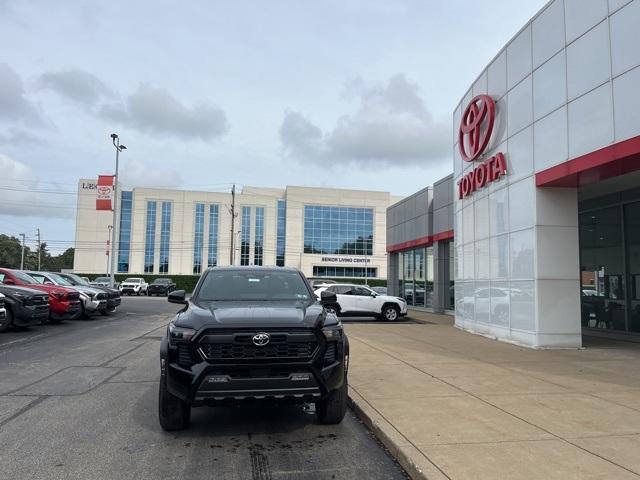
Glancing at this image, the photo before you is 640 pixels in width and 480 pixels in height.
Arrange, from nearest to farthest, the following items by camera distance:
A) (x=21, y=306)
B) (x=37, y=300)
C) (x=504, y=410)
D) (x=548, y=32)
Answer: (x=504, y=410) → (x=548, y=32) → (x=21, y=306) → (x=37, y=300)

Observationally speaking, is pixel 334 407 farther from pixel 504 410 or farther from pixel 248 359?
pixel 504 410

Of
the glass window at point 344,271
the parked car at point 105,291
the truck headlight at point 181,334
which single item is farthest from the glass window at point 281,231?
the truck headlight at point 181,334

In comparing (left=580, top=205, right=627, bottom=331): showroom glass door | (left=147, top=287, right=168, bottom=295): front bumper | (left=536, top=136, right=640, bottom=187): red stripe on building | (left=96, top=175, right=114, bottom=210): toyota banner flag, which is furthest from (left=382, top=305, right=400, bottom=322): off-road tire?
(left=147, top=287, right=168, bottom=295): front bumper

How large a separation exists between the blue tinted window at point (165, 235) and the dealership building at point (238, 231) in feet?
0.46

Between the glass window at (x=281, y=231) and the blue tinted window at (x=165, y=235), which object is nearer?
the blue tinted window at (x=165, y=235)

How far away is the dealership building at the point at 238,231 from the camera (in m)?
77.4

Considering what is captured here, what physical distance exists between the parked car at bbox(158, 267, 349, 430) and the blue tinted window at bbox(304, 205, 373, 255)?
75.8 meters

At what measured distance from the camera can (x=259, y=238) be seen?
269 ft

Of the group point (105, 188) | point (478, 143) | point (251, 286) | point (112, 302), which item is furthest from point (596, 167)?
point (105, 188)

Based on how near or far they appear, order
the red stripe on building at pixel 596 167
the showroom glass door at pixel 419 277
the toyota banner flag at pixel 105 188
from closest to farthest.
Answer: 1. the red stripe on building at pixel 596 167
2. the showroom glass door at pixel 419 277
3. the toyota banner flag at pixel 105 188

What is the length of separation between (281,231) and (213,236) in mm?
10305

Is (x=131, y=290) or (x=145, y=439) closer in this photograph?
(x=145, y=439)

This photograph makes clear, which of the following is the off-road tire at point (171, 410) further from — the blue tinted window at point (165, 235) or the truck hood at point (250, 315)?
the blue tinted window at point (165, 235)

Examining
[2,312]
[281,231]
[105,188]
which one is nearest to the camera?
[2,312]
